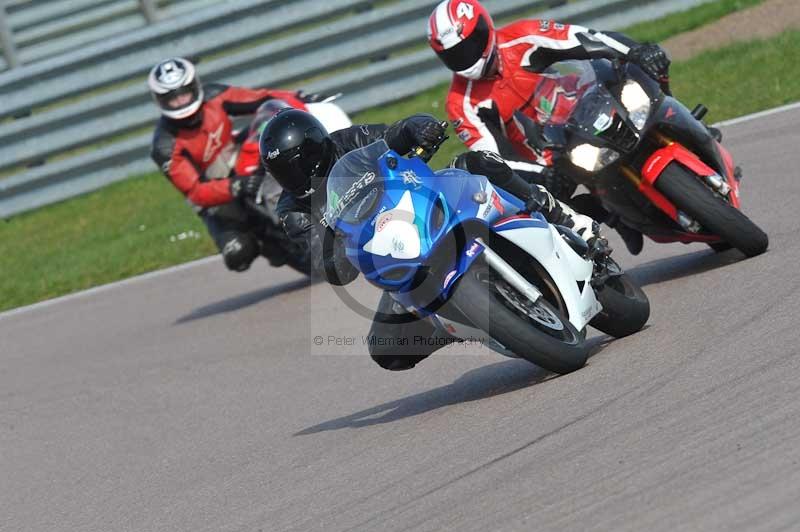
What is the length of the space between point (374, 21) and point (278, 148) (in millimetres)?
10630

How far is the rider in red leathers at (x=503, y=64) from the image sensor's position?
7.78 m

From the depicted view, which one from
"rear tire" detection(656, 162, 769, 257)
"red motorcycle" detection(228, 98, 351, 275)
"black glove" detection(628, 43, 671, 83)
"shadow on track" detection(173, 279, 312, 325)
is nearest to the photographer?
"rear tire" detection(656, 162, 769, 257)

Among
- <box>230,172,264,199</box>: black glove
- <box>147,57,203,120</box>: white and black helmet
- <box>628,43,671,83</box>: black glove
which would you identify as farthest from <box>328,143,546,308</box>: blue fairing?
<box>147,57,203,120</box>: white and black helmet

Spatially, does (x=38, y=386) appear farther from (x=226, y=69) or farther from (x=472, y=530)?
(x=226, y=69)

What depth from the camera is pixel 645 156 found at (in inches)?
291

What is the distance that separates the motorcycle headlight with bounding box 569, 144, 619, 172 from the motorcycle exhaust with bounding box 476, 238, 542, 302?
167 centimetres

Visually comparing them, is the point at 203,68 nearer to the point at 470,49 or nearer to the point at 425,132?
the point at 470,49

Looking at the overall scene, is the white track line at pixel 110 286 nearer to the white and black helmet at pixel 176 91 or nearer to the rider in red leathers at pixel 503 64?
the white and black helmet at pixel 176 91

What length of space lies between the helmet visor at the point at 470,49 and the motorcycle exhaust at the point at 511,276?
226 cm

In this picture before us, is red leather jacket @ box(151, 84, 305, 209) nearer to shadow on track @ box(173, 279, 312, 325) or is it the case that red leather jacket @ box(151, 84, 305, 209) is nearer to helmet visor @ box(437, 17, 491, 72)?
shadow on track @ box(173, 279, 312, 325)

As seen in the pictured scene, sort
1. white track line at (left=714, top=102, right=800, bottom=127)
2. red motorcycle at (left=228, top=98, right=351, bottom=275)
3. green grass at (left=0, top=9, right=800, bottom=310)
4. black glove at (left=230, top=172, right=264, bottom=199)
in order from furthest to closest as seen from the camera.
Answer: green grass at (left=0, top=9, right=800, bottom=310), white track line at (left=714, top=102, right=800, bottom=127), black glove at (left=230, top=172, right=264, bottom=199), red motorcycle at (left=228, top=98, right=351, bottom=275)

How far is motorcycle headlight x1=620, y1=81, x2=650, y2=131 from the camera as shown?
7.26 metres

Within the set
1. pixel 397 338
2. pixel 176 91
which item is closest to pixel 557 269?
pixel 397 338

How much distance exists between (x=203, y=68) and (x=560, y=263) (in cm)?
1085
